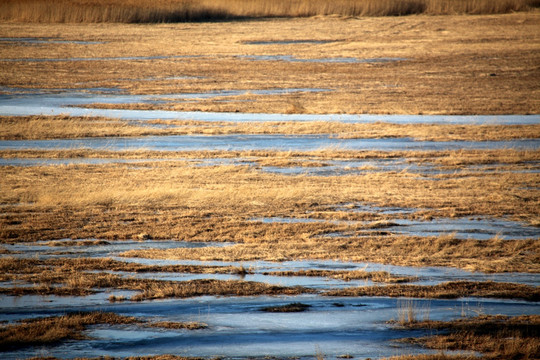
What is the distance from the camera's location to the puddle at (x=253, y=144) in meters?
19.8

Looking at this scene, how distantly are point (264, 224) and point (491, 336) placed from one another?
5.33m

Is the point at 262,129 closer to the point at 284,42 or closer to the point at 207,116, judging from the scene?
the point at 207,116

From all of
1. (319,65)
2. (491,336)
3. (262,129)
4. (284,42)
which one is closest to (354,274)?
(491,336)

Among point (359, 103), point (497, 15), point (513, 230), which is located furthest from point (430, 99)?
point (497, 15)

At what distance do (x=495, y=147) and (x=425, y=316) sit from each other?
1236 centimetres

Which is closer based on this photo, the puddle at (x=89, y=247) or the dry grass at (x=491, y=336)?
the dry grass at (x=491, y=336)

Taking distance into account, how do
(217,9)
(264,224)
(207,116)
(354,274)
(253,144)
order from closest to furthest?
(354,274) < (264,224) < (253,144) < (207,116) < (217,9)

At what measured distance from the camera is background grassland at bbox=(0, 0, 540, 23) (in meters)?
61.7

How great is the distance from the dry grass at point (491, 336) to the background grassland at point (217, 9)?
185 ft

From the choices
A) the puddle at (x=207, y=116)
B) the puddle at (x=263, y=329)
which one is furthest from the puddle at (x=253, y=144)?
the puddle at (x=263, y=329)

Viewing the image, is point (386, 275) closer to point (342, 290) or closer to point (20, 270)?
point (342, 290)

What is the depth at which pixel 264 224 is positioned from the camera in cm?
1257

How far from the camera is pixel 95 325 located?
26.6 feet

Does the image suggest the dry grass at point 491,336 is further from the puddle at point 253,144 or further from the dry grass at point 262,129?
the dry grass at point 262,129
